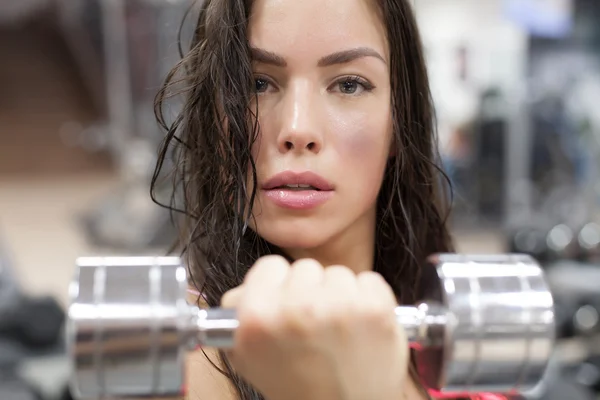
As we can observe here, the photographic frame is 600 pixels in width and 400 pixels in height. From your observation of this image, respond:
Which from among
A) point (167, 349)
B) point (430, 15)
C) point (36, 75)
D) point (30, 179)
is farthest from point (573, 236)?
point (36, 75)

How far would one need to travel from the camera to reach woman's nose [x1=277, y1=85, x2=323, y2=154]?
872 millimetres

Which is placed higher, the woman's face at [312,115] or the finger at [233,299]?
the woman's face at [312,115]

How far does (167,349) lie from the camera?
58cm

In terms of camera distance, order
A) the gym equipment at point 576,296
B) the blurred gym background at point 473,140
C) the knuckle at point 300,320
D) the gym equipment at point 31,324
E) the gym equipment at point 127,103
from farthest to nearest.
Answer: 1. the gym equipment at point 127,103
2. the blurred gym background at point 473,140
3. the gym equipment at point 576,296
4. the gym equipment at point 31,324
5. the knuckle at point 300,320

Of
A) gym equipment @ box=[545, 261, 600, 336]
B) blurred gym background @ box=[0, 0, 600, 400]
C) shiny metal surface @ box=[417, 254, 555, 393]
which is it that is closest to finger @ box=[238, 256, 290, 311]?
shiny metal surface @ box=[417, 254, 555, 393]

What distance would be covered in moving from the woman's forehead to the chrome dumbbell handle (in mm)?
393

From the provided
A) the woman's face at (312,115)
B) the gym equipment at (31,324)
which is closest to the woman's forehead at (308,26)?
the woman's face at (312,115)

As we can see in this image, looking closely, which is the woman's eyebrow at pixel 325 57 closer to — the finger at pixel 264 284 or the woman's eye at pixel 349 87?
the woman's eye at pixel 349 87

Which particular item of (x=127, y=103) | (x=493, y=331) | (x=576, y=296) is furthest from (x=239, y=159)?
(x=127, y=103)

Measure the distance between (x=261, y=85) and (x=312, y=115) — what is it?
0.31ft

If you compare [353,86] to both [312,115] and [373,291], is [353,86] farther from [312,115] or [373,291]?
[373,291]

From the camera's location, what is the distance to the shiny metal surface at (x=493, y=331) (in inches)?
24.4

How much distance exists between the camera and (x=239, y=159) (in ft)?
2.99

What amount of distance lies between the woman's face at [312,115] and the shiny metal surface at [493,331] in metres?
Result: 0.29
